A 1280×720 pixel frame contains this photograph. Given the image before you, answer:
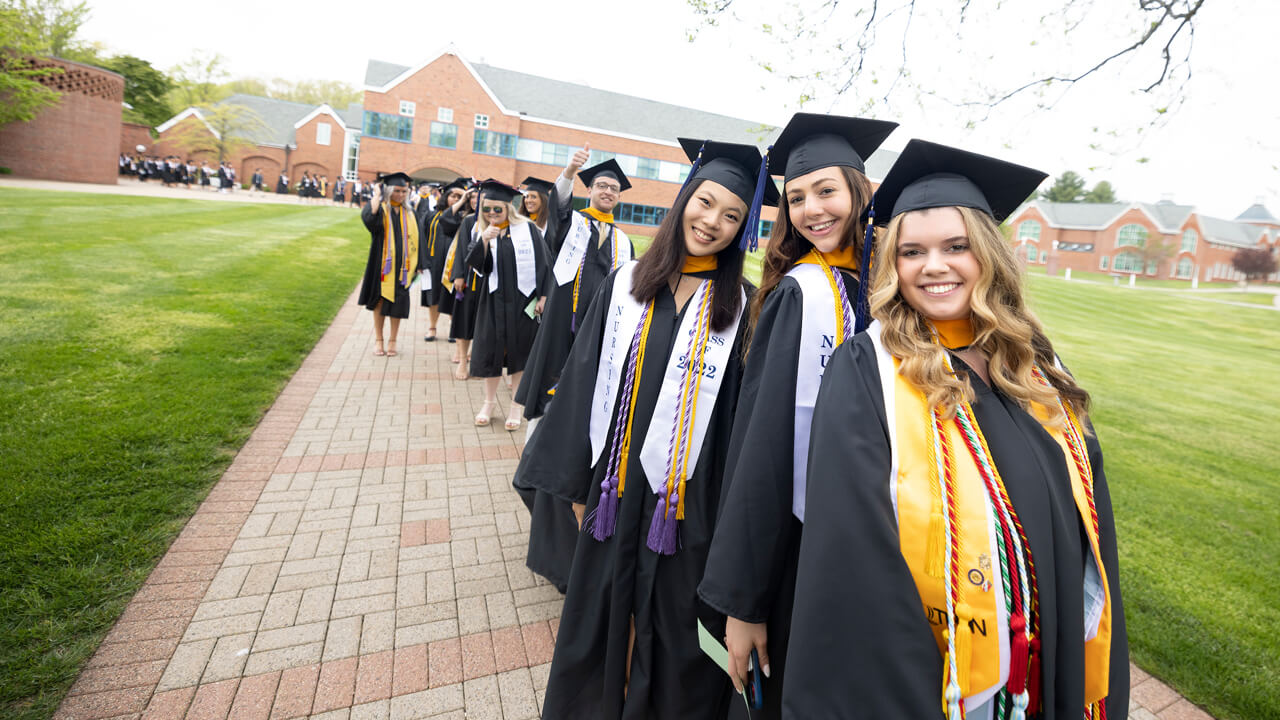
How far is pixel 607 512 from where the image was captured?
2170 mm

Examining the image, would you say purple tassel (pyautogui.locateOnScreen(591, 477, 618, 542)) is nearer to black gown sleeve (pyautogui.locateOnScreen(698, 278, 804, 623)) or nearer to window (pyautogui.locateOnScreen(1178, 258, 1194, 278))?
black gown sleeve (pyautogui.locateOnScreen(698, 278, 804, 623))

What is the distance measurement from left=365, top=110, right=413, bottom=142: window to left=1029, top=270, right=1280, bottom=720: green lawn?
115 ft

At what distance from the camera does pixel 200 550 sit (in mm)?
3230

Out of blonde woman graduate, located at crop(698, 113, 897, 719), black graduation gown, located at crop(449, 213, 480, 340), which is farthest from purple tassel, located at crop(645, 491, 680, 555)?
black graduation gown, located at crop(449, 213, 480, 340)

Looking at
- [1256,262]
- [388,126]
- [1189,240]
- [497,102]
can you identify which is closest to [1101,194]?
[1189,240]

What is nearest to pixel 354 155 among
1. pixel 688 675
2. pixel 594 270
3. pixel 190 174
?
pixel 190 174

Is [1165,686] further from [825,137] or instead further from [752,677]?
[825,137]

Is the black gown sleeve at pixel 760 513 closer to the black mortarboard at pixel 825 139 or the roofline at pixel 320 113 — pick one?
the black mortarboard at pixel 825 139

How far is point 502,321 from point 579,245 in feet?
4.21

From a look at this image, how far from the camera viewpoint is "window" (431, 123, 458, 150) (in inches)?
1436

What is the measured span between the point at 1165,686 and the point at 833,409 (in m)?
3.00

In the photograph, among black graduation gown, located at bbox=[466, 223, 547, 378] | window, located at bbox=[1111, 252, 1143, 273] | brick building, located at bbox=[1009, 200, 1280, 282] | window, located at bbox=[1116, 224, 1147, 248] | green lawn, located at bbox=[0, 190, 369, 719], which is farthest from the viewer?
window, located at bbox=[1111, 252, 1143, 273]

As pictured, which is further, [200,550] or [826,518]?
[200,550]

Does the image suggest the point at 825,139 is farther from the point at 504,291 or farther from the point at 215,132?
the point at 215,132
